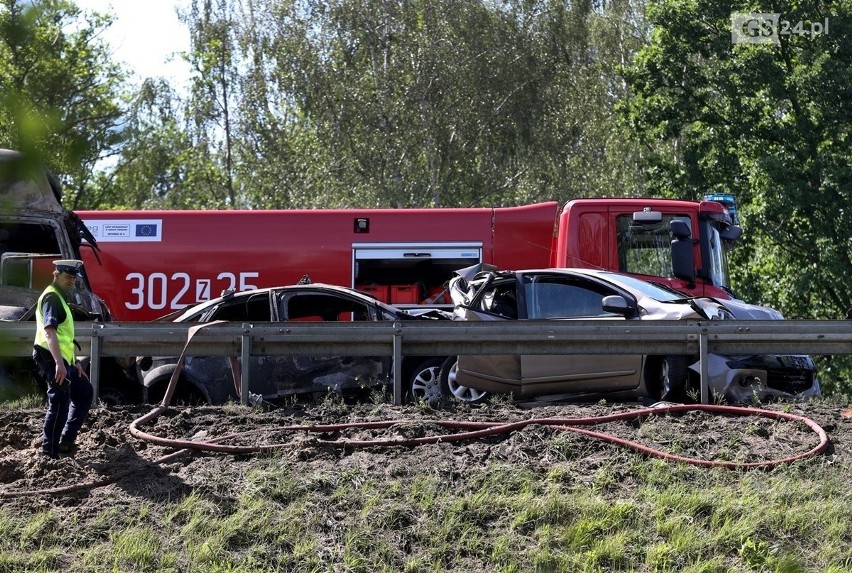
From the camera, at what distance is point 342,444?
791cm

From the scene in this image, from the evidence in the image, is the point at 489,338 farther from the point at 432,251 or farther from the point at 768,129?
the point at 768,129

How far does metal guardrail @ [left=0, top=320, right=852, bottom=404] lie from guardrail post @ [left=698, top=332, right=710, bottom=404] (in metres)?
0.01

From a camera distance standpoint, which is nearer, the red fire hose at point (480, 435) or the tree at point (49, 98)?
the tree at point (49, 98)

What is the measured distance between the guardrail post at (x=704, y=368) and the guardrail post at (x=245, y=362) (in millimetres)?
3775

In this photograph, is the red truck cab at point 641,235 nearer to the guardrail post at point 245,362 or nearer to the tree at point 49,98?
the guardrail post at point 245,362

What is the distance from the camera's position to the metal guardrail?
9.78 meters

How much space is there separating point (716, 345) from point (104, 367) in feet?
18.5

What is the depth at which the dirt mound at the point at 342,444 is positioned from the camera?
7422mm

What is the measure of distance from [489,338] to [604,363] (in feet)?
3.61

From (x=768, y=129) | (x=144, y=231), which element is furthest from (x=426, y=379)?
(x=768, y=129)

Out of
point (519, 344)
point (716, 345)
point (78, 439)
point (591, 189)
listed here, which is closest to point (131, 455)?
point (78, 439)

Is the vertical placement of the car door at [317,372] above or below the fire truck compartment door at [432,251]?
below

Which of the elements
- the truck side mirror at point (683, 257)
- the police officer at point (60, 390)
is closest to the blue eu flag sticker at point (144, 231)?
the truck side mirror at point (683, 257)

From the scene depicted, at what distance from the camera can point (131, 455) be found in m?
7.84
